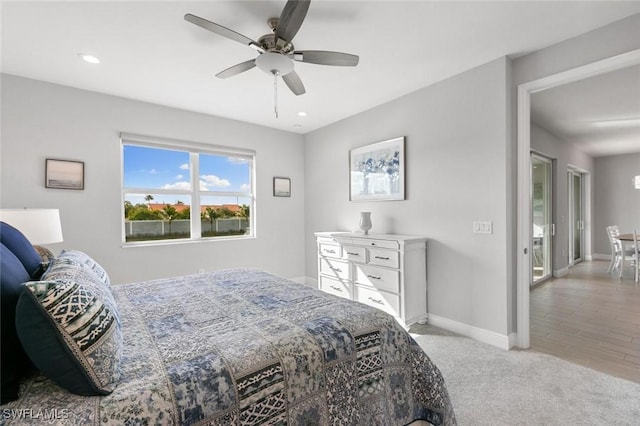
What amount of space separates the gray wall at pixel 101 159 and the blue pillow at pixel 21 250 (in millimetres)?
1969

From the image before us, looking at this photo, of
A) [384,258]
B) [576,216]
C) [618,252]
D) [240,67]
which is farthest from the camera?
[576,216]

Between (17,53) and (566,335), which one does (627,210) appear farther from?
(17,53)

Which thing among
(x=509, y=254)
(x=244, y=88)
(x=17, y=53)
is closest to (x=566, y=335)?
(x=509, y=254)

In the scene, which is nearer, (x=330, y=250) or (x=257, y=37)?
(x=257, y=37)

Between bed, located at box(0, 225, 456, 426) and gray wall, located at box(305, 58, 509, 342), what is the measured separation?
64.3 inches

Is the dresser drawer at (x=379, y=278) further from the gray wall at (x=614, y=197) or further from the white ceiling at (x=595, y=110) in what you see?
the gray wall at (x=614, y=197)

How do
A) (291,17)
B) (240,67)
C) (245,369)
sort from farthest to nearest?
(240,67) → (291,17) → (245,369)

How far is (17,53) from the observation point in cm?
253

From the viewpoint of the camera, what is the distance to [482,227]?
2.82 metres

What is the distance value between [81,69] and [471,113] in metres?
3.80

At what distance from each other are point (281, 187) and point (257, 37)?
272 cm

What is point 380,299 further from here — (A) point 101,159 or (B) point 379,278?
(A) point 101,159

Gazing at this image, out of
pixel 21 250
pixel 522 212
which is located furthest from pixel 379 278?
pixel 21 250

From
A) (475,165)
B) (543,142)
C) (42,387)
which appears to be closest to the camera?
(42,387)
